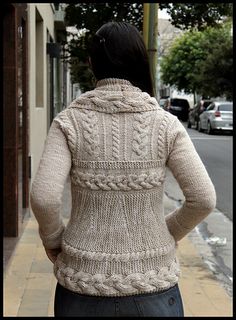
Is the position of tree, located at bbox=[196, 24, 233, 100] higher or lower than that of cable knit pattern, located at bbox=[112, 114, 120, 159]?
higher

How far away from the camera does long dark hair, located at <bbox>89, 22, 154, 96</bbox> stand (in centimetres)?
213

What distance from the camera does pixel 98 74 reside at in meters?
2.21

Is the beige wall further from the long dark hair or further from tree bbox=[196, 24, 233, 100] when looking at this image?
tree bbox=[196, 24, 233, 100]

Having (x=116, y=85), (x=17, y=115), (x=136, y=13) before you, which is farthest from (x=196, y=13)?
(x=116, y=85)

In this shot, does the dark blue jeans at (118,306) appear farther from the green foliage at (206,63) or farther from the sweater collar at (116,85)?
the green foliage at (206,63)

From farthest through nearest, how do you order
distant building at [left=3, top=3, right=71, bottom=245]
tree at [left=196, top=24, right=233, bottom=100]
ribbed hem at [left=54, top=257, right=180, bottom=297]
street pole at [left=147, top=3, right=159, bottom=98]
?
tree at [left=196, top=24, right=233, bottom=100] → distant building at [left=3, top=3, right=71, bottom=245] → street pole at [left=147, top=3, right=159, bottom=98] → ribbed hem at [left=54, top=257, right=180, bottom=297]

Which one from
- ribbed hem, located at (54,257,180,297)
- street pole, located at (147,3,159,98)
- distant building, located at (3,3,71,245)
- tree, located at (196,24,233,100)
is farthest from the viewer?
tree, located at (196,24,233,100)

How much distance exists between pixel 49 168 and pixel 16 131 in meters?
4.90

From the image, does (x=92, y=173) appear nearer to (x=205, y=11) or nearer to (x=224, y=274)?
(x=224, y=274)

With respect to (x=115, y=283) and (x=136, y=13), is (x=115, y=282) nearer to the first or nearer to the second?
(x=115, y=283)

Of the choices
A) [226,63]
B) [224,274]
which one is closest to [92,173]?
[224,274]

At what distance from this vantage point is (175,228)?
7.40 ft

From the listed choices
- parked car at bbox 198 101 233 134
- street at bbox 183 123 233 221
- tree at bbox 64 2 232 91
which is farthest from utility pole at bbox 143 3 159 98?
parked car at bbox 198 101 233 134

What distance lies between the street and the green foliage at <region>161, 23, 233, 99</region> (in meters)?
11.9
